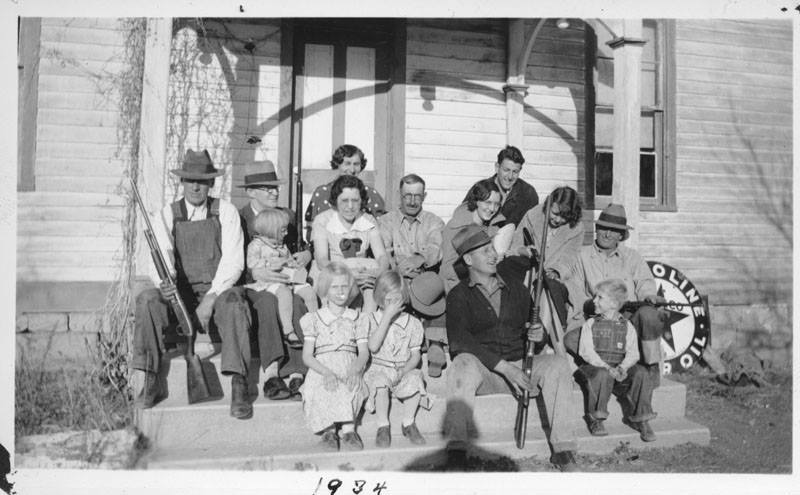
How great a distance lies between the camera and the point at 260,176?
18.7 ft

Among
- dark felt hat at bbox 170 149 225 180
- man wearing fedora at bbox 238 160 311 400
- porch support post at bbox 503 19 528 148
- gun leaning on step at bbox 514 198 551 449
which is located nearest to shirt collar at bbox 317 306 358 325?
man wearing fedora at bbox 238 160 311 400

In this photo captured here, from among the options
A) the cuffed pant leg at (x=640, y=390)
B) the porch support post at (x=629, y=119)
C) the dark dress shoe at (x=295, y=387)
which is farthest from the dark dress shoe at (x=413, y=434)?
the porch support post at (x=629, y=119)

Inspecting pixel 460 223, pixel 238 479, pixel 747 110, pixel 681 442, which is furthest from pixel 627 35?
pixel 238 479

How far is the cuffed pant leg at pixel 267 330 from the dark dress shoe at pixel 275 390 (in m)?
0.11

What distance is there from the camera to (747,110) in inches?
339

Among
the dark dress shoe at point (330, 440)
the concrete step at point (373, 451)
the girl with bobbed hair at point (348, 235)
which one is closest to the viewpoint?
the concrete step at point (373, 451)

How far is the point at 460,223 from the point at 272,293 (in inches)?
64.3

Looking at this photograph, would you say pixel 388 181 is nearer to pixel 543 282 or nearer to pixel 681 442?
pixel 543 282

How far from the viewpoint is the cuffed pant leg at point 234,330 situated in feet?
14.8

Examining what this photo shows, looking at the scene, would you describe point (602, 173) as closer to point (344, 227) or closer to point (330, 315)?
point (344, 227)

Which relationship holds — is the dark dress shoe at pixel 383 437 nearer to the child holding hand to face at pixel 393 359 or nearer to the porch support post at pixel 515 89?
the child holding hand to face at pixel 393 359

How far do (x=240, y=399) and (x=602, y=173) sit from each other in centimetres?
541

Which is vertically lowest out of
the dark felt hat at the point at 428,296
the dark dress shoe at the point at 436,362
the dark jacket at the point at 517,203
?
the dark dress shoe at the point at 436,362

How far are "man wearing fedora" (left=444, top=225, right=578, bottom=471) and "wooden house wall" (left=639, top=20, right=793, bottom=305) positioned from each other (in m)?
3.83
